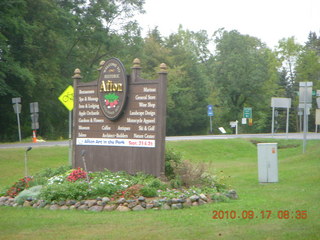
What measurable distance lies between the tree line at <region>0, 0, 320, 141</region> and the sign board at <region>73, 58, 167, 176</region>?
1006 inches

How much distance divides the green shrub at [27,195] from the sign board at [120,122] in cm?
211

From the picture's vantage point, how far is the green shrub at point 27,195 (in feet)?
46.2

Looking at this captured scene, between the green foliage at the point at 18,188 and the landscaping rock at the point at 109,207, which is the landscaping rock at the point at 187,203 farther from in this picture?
the green foliage at the point at 18,188

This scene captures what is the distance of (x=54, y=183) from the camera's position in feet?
48.4

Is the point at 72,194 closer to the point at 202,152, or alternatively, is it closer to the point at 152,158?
the point at 152,158

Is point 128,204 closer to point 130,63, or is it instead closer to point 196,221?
point 196,221

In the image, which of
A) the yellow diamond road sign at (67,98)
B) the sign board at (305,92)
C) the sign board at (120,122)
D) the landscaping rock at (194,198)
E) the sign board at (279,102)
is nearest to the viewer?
the landscaping rock at (194,198)

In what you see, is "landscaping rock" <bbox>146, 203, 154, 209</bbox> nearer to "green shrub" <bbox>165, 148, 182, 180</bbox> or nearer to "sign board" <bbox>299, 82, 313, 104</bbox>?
"green shrub" <bbox>165, 148, 182, 180</bbox>

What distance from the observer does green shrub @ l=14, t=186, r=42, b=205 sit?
46.2 feet

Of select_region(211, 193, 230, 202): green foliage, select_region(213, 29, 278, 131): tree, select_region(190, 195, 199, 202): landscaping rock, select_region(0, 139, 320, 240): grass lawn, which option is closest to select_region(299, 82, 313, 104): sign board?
select_region(0, 139, 320, 240): grass lawn

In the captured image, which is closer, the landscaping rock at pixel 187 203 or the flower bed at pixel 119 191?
the landscaping rock at pixel 187 203

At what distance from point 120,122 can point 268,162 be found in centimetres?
565

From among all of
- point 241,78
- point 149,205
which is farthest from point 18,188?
point 241,78

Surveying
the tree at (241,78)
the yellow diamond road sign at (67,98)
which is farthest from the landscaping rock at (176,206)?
the tree at (241,78)
